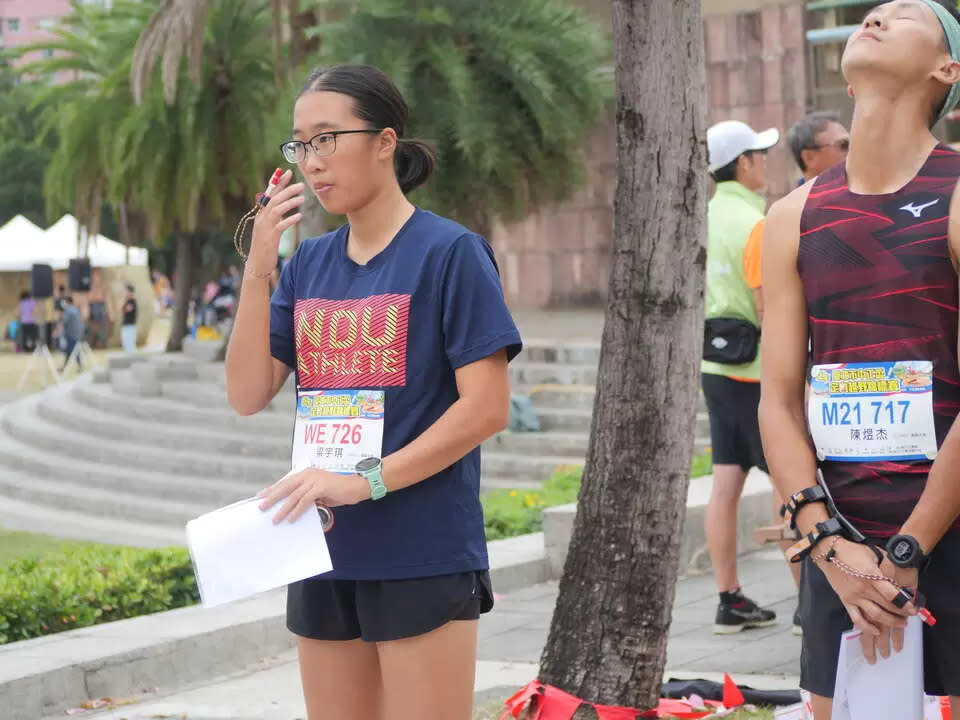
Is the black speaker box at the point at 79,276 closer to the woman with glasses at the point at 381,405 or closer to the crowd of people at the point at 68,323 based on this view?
the crowd of people at the point at 68,323

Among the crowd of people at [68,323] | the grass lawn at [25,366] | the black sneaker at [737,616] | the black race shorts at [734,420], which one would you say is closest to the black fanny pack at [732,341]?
the black race shorts at [734,420]

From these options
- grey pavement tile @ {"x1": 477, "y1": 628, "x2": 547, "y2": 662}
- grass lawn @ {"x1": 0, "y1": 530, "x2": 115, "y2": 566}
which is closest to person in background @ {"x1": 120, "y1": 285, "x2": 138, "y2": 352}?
grass lawn @ {"x1": 0, "y1": 530, "x2": 115, "y2": 566}

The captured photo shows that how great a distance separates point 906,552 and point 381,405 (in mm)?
984

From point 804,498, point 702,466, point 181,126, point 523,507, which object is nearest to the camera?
point 804,498

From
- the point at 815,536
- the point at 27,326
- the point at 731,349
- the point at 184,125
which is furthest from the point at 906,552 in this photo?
the point at 27,326

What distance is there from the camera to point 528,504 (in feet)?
31.3

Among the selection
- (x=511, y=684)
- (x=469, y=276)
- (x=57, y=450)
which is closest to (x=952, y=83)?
Answer: (x=469, y=276)

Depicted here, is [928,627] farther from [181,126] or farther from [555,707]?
[181,126]

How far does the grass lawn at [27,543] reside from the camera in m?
11.5

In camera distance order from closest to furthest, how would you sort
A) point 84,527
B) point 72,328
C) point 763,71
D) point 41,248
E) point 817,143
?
point 817,143 < point 84,527 < point 763,71 < point 72,328 < point 41,248

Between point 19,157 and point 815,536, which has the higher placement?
point 19,157

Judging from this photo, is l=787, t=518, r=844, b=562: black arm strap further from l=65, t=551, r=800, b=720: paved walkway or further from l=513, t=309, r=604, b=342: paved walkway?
l=513, t=309, r=604, b=342: paved walkway

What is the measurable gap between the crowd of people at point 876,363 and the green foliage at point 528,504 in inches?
215

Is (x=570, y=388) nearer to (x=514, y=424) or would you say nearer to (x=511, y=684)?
(x=514, y=424)
